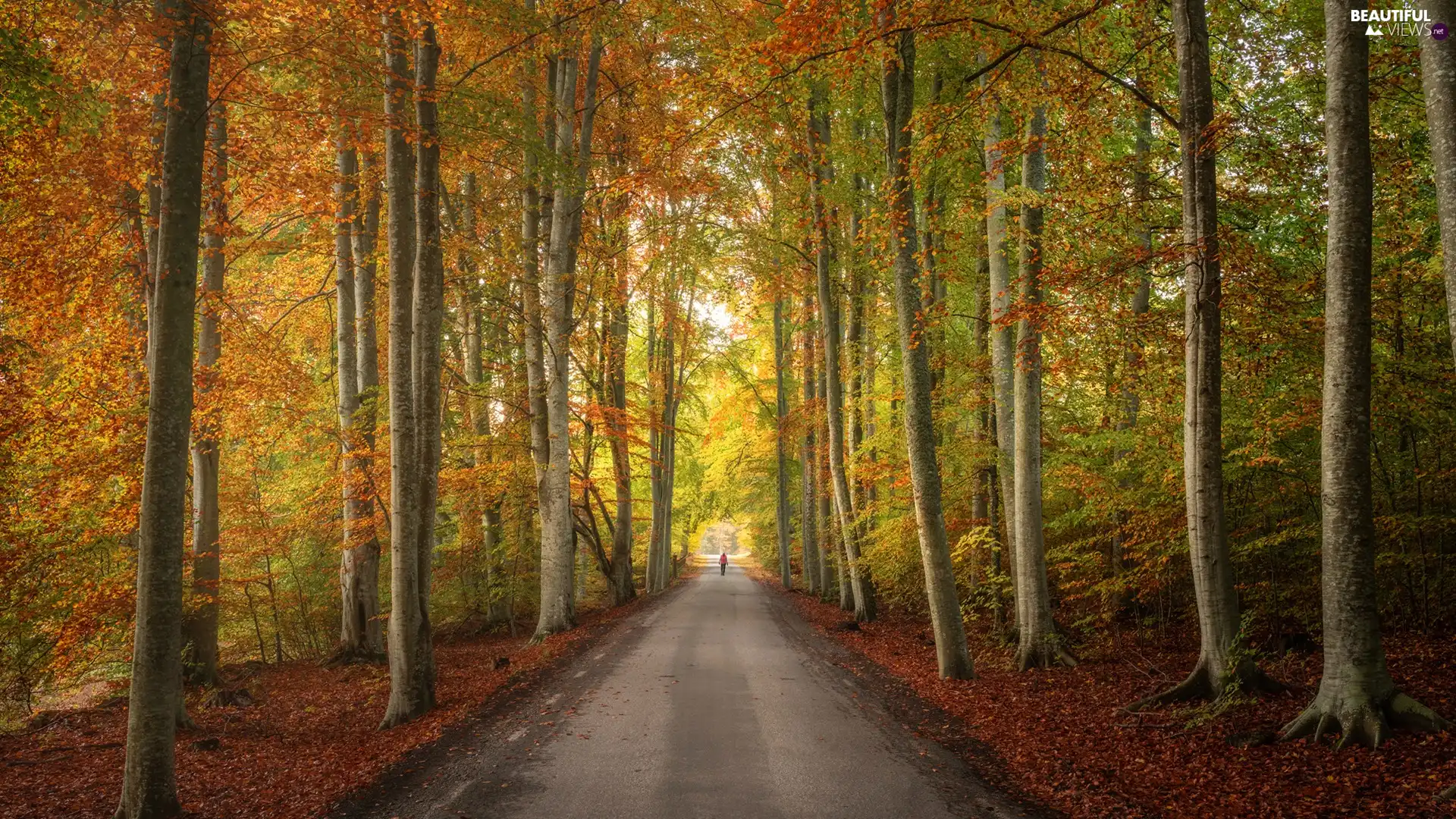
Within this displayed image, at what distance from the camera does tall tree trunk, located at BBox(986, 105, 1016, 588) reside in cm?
1036

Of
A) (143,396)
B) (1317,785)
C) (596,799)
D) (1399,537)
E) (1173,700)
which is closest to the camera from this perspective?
(1317,785)

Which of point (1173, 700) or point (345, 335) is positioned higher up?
point (345, 335)

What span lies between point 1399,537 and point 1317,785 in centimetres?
472

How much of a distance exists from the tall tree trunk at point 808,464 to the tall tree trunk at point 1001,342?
1023 cm

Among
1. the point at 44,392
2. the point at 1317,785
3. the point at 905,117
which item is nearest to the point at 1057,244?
the point at 905,117

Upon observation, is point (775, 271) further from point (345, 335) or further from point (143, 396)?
point (143, 396)

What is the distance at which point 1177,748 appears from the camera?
600 cm

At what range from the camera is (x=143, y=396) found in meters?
10.8

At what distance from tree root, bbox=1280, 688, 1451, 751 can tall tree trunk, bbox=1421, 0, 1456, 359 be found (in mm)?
2670

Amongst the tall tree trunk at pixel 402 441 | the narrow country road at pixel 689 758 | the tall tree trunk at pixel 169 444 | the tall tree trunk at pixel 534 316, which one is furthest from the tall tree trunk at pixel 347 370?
the tall tree trunk at pixel 169 444

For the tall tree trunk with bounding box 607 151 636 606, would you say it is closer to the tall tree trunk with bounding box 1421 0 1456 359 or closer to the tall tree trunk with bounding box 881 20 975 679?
the tall tree trunk with bounding box 881 20 975 679

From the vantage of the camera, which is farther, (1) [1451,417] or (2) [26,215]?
(2) [26,215]

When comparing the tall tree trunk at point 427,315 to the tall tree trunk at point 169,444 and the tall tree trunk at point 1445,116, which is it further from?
the tall tree trunk at point 1445,116

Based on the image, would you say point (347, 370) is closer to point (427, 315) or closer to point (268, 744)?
point (427, 315)
